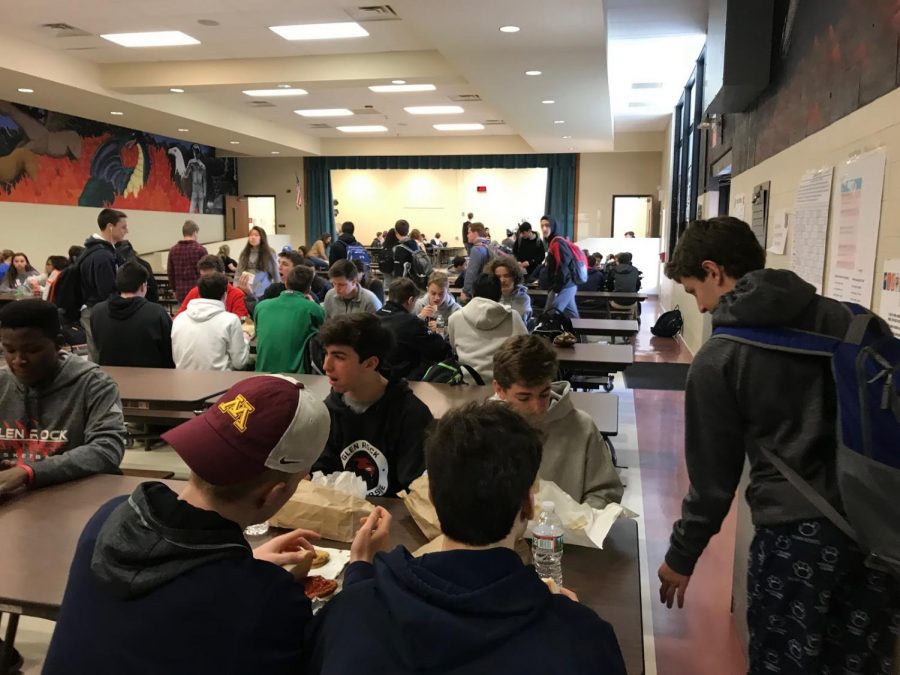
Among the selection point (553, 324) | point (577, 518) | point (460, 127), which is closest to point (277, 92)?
point (460, 127)

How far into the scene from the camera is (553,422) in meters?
2.16

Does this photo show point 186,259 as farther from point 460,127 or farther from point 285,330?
point 460,127

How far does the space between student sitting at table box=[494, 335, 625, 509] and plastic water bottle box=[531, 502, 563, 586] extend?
0.39 m

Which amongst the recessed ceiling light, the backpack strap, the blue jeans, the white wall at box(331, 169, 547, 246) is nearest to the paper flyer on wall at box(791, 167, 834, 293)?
the backpack strap

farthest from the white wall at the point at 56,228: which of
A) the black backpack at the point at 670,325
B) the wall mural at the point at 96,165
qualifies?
the black backpack at the point at 670,325

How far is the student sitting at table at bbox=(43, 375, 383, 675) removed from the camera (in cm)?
96

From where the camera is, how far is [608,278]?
10359 mm

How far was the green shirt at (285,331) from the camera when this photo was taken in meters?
4.24

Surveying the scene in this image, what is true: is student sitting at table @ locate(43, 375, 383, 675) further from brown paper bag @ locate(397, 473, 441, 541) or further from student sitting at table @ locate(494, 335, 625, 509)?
student sitting at table @ locate(494, 335, 625, 509)

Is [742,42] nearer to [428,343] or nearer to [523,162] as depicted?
[428,343]

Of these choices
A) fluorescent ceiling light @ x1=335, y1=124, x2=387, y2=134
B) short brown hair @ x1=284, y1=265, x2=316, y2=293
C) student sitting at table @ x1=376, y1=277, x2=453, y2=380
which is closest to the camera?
student sitting at table @ x1=376, y1=277, x2=453, y2=380

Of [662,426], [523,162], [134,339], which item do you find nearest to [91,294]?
[134,339]

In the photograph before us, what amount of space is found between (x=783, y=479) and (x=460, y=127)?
1331cm

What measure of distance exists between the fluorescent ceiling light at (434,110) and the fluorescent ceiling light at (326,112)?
43.9 inches
